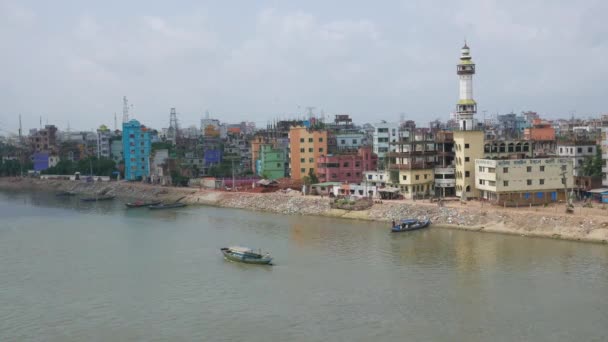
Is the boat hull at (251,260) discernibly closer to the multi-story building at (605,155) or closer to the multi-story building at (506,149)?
the multi-story building at (506,149)

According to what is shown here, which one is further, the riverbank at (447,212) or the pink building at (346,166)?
the pink building at (346,166)

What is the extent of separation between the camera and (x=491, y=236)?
2662 centimetres

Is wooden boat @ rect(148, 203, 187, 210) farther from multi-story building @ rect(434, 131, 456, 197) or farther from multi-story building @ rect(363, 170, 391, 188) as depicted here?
multi-story building @ rect(434, 131, 456, 197)

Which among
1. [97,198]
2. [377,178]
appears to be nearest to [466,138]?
[377,178]

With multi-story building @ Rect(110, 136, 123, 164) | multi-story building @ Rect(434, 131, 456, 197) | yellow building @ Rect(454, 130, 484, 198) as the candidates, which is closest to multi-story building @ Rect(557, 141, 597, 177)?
yellow building @ Rect(454, 130, 484, 198)

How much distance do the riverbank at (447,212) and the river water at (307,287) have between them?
983 millimetres

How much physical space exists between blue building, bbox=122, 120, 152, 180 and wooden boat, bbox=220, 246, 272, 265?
34.0 meters

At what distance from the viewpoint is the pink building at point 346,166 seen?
138ft

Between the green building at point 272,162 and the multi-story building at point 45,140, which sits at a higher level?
the multi-story building at point 45,140

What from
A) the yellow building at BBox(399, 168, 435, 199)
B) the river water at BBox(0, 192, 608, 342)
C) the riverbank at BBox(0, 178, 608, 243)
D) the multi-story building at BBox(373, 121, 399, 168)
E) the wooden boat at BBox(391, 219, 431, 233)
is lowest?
the river water at BBox(0, 192, 608, 342)

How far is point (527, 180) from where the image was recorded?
1200 inches

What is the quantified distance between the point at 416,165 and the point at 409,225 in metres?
6.72

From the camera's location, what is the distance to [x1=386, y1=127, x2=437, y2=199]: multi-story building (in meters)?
34.6

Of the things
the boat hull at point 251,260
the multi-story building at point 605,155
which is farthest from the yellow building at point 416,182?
the boat hull at point 251,260
